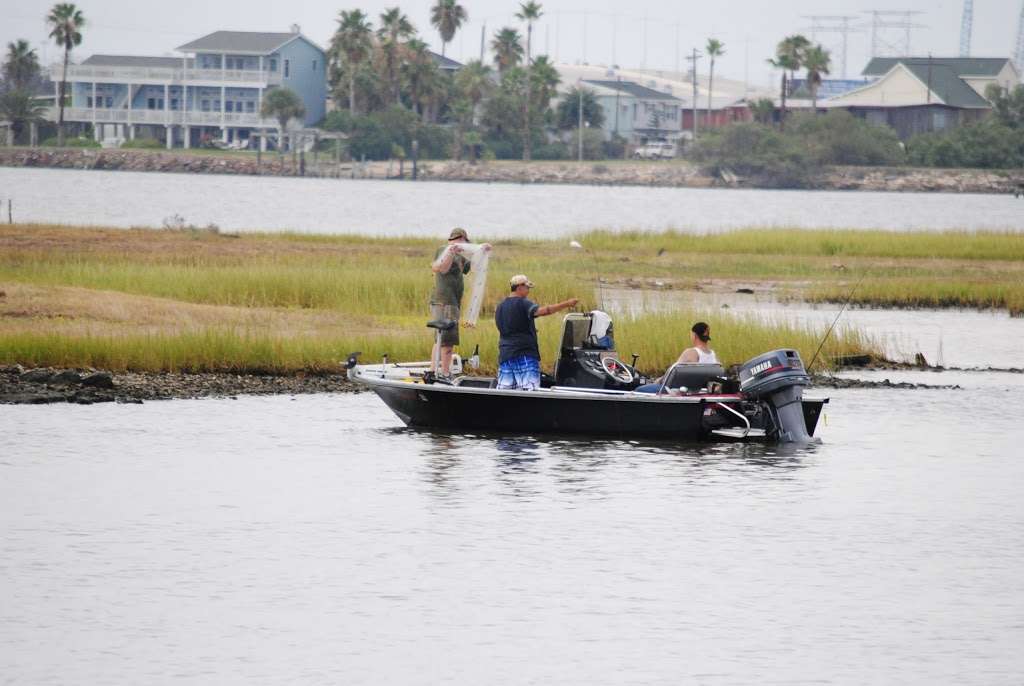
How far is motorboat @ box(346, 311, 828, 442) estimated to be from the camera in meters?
19.2

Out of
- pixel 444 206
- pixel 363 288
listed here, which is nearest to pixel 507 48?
pixel 444 206

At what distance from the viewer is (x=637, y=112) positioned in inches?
6934

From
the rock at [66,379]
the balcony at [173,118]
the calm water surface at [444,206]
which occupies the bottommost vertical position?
the rock at [66,379]

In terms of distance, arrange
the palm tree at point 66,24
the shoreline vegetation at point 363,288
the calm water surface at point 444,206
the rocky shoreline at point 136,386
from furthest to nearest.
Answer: the palm tree at point 66,24 → the calm water surface at point 444,206 → the shoreline vegetation at point 363,288 → the rocky shoreline at point 136,386

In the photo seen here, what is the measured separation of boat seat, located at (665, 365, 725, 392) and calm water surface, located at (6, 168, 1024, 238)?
40.7m

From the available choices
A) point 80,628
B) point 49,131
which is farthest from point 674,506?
point 49,131

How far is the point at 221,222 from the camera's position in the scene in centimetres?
6838

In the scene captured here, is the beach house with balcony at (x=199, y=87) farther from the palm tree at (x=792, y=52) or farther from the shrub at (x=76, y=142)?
the palm tree at (x=792, y=52)

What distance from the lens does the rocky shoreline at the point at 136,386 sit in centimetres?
2256

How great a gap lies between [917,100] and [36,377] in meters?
135

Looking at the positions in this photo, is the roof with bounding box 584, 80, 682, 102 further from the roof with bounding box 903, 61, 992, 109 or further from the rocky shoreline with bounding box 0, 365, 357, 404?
the rocky shoreline with bounding box 0, 365, 357, 404

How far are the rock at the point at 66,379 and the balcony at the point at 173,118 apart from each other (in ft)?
391

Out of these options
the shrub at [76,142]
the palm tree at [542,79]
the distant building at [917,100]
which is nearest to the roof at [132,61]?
the shrub at [76,142]

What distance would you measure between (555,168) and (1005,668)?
5588 inches
